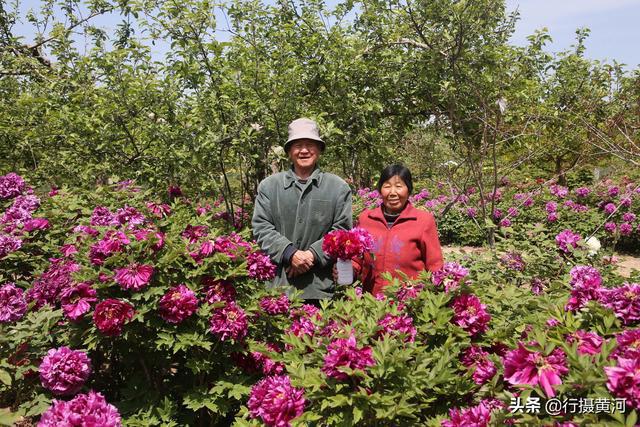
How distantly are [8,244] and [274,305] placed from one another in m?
1.55

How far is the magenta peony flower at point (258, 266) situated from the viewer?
2412 millimetres

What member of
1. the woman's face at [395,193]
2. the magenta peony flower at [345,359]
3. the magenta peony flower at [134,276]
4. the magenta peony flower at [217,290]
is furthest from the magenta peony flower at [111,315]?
the woman's face at [395,193]

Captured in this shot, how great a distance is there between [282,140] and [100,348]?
2597 millimetres

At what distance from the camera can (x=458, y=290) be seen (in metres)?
1.95

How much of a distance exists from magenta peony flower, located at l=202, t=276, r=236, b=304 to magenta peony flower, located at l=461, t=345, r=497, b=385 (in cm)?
109

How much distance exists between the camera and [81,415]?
156cm

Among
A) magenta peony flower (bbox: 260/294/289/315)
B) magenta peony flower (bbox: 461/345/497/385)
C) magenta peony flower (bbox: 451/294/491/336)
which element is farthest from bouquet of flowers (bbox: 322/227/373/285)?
magenta peony flower (bbox: 461/345/497/385)

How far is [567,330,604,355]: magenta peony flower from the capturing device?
53.3 inches

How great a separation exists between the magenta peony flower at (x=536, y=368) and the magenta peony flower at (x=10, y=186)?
138 inches

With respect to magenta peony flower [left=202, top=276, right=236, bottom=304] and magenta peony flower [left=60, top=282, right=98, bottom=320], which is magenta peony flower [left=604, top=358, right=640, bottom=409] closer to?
magenta peony flower [left=202, top=276, right=236, bottom=304]

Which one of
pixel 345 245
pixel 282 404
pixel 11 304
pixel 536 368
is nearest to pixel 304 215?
pixel 345 245

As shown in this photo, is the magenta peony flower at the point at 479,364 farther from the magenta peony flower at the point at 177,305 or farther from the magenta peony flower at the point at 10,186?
the magenta peony flower at the point at 10,186

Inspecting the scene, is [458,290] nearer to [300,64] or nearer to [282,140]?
[282,140]

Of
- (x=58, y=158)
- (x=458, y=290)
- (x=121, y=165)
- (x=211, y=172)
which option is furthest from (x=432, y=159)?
(x=458, y=290)
